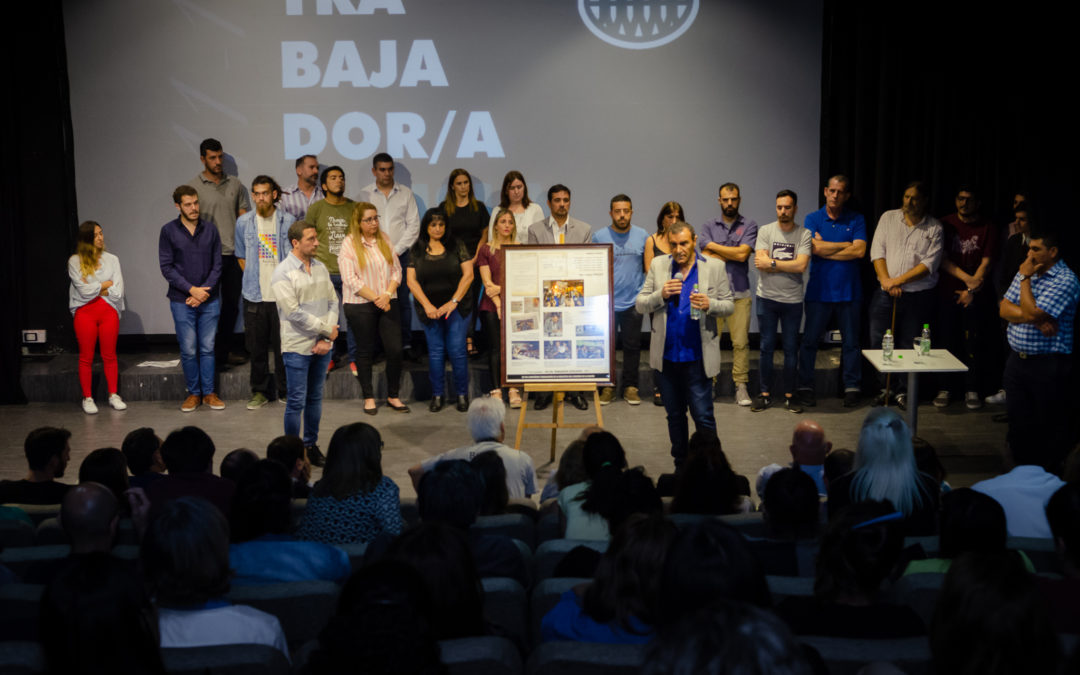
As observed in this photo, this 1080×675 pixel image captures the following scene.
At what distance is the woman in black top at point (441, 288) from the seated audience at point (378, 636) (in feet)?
17.0

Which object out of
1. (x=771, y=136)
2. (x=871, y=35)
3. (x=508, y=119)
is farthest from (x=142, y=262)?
(x=871, y=35)

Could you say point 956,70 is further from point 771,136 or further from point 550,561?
point 550,561

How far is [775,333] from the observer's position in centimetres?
727

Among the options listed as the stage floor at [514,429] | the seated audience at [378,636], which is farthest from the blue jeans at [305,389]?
the seated audience at [378,636]

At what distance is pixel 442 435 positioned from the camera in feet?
21.9

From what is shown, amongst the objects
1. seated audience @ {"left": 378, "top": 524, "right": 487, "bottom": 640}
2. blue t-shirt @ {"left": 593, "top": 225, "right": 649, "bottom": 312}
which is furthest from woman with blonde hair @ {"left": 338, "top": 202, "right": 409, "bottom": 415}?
seated audience @ {"left": 378, "top": 524, "right": 487, "bottom": 640}

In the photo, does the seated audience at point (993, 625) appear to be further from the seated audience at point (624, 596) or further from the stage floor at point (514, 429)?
the stage floor at point (514, 429)

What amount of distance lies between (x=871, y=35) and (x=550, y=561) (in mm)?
6157

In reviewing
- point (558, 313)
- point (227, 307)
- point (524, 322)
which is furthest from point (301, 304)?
point (227, 307)

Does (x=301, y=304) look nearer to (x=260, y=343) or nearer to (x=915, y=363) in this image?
(x=260, y=343)

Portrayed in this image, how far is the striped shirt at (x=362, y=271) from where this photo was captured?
685 centimetres

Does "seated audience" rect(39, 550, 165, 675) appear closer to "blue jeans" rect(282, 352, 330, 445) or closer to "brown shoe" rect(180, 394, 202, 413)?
"blue jeans" rect(282, 352, 330, 445)

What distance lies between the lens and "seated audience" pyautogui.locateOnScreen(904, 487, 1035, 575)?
2.67 meters

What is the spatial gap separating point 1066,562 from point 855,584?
0.67 m
